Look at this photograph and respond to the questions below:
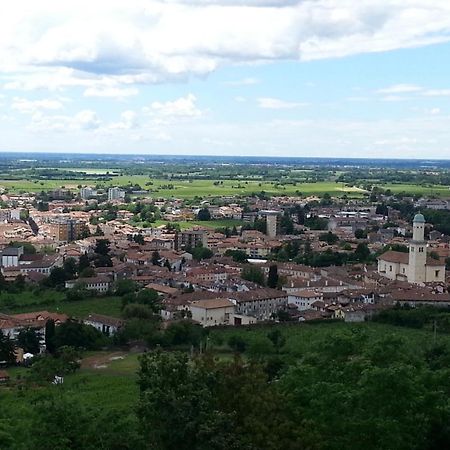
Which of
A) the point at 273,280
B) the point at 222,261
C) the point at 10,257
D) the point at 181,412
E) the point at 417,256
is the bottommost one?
the point at 10,257

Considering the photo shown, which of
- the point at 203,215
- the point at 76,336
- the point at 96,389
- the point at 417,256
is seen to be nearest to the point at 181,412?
the point at 96,389

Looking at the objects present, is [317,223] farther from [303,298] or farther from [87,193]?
[87,193]

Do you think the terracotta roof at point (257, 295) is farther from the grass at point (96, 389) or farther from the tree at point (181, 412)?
the tree at point (181, 412)

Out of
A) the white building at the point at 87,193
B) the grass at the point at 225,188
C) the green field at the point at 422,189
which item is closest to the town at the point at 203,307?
the white building at the point at 87,193

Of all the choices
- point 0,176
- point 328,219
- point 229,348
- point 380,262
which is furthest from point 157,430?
point 0,176

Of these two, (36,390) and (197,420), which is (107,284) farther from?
(197,420)

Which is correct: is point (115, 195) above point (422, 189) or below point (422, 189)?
below

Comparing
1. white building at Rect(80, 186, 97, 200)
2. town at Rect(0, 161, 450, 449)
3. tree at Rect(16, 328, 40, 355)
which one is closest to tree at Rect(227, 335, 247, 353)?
town at Rect(0, 161, 450, 449)
